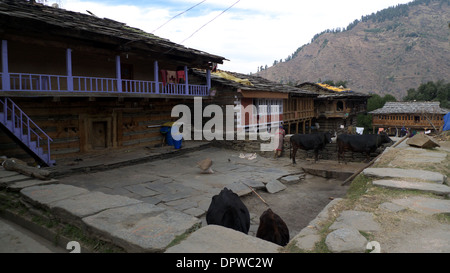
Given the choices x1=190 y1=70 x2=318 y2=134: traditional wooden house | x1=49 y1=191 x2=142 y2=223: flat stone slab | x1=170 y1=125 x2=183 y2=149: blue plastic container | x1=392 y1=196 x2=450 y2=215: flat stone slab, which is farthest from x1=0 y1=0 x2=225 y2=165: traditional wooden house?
x1=392 y1=196 x2=450 y2=215: flat stone slab

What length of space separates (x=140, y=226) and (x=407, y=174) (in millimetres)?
5035

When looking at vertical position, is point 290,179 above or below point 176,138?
below

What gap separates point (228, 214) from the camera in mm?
4707

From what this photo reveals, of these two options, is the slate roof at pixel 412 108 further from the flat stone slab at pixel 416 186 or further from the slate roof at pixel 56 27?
the flat stone slab at pixel 416 186

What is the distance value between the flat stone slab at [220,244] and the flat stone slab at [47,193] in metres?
2.39

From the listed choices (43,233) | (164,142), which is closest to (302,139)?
(164,142)

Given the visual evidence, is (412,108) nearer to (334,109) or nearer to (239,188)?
(334,109)

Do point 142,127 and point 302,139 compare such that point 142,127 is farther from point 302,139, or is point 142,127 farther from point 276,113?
point 276,113

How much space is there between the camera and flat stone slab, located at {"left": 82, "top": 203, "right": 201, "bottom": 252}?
2.68m

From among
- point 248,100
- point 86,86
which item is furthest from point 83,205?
point 248,100

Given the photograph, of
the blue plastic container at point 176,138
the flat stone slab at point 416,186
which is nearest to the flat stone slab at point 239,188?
the flat stone slab at point 416,186

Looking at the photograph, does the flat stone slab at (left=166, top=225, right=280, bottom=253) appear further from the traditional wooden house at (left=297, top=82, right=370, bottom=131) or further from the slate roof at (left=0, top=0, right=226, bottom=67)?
the traditional wooden house at (left=297, top=82, right=370, bottom=131)

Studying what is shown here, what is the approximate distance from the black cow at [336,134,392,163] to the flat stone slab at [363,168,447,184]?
22.4ft

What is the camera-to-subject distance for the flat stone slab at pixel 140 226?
2.68m
